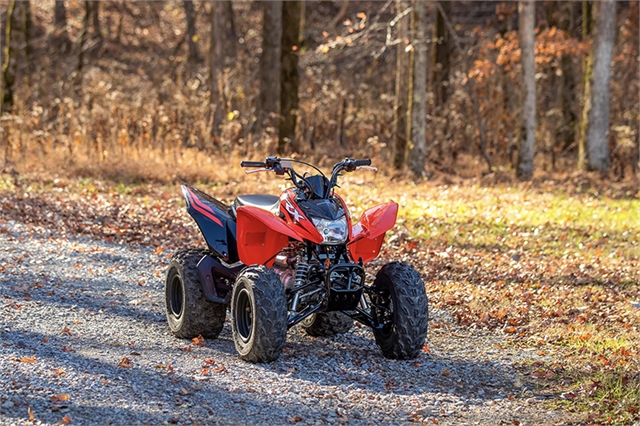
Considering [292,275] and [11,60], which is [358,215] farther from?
[11,60]

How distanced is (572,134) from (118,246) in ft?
52.4

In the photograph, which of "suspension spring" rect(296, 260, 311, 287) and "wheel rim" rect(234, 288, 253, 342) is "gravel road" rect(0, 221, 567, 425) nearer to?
"wheel rim" rect(234, 288, 253, 342)

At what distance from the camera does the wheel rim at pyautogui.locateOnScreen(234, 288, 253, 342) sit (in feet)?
20.8

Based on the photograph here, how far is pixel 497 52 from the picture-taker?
72.7ft

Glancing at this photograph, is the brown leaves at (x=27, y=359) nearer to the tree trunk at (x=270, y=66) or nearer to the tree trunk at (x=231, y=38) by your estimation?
the tree trunk at (x=270, y=66)

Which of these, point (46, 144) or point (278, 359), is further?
point (46, 144)

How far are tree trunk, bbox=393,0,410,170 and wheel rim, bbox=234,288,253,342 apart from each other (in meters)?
11.6

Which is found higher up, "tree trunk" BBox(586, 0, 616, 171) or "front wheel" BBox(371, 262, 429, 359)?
"tree trunk" BBox(586, 0, 616, 171)

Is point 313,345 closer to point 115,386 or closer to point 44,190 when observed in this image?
point 115,386

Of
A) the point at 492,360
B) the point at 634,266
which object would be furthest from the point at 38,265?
the point at 634,266

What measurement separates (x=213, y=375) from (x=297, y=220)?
1.25m

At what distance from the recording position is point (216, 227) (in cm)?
697

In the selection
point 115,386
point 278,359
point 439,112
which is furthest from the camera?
point 439,112

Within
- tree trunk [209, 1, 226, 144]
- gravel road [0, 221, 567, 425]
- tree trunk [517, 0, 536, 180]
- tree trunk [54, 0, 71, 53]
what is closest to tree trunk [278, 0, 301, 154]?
tree trunk [209, 1, 226, 144]
